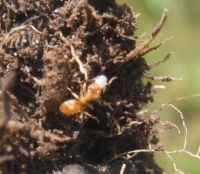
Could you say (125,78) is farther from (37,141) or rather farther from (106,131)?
(37,141)

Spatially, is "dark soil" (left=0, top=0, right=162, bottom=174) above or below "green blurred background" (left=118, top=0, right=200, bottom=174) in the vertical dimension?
below

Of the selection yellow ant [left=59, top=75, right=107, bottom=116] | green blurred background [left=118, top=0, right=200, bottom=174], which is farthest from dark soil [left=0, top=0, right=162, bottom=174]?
green blurred background [left=118, top=0, right=200, bottom=174]

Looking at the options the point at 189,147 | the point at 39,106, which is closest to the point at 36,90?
the point at 39,106

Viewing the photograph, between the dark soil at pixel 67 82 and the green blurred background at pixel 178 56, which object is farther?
the green blurred background at pixel 178 56

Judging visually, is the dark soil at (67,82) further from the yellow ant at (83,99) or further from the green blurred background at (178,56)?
the green blurred background at (178,56)

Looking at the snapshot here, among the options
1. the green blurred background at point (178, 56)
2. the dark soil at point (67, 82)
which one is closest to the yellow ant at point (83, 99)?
the dark soil at point (67, 82)

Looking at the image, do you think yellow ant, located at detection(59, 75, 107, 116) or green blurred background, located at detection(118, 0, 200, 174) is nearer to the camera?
yellow ant, located at detection(59, 75, 107, 116)

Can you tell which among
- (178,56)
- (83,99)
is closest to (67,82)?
A: (83,99)

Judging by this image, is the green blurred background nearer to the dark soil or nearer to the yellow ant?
the dark soil
